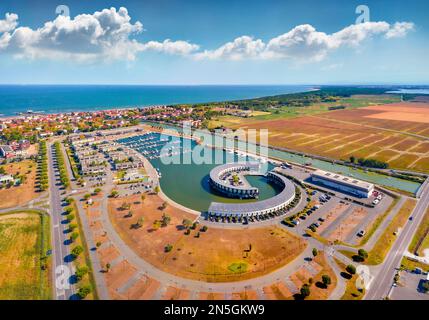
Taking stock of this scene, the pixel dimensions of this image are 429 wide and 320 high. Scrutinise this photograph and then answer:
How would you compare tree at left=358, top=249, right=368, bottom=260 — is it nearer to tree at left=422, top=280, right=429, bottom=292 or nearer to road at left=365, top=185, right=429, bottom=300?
road at left=365, top=185, right=429, bottom=300

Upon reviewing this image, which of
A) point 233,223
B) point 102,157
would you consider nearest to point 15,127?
point 102,157

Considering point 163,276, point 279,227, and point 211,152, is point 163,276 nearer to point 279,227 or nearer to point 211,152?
point 279,227

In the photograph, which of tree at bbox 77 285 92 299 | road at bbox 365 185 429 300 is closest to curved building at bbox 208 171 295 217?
road at bbox 365 185 429 300

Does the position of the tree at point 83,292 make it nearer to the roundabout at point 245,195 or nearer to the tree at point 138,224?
the tree at point 138,224

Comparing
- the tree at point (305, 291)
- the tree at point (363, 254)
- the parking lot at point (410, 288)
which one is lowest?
the parking lot at point (410, 288)

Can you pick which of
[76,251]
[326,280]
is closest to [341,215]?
[326,280]

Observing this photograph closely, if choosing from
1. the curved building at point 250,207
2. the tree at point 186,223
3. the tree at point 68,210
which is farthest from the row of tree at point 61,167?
the curved building at point 250,207

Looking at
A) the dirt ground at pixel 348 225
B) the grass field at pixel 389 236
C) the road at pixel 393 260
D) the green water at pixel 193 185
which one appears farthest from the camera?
the green water at pixel 193 185
